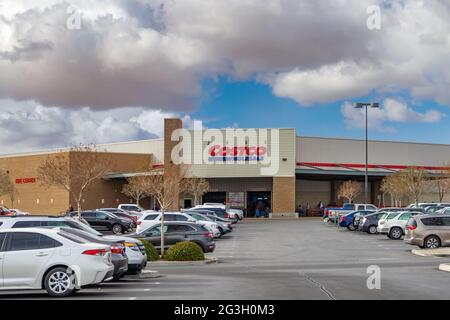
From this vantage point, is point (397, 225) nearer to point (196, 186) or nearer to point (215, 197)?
point (196, 186)

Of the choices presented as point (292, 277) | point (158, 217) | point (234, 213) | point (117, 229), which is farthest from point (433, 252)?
point (234, 213)

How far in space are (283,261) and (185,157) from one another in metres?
51.3

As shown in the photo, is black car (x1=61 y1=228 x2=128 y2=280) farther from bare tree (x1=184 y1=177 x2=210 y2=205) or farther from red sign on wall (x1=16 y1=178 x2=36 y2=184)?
red sign on wall (x1=16 y1=178 x2=36 y2=184)

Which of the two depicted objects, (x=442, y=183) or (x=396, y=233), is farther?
(x=442, y=183)

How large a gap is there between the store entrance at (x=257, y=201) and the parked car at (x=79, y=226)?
58.9 meters

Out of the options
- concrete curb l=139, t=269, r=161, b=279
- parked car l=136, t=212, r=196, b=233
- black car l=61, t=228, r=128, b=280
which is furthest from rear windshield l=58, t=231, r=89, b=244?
parked car l=136, t=212, r=196, b=233

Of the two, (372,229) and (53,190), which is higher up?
(53,190)

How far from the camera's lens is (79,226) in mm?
21109

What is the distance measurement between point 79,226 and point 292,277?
6937 millimetres

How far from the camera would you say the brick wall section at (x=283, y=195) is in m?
74.3

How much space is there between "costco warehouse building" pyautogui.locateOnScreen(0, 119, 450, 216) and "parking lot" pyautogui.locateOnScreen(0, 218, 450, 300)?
137 ft

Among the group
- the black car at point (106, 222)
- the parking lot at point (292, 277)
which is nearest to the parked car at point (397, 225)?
the parking lot at point (292, 277)

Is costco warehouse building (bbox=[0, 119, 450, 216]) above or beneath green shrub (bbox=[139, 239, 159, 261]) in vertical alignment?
above

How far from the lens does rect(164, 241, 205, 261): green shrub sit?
23891 mm
